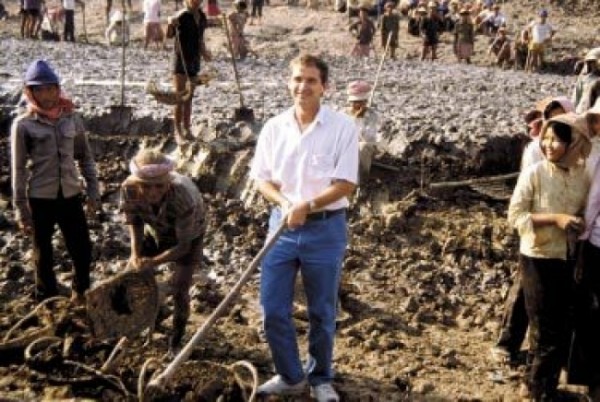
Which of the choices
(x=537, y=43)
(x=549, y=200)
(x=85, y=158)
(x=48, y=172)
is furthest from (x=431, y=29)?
(x=549, y=200)

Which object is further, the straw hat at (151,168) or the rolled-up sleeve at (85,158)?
the rolled-up sleeve at (85,158)

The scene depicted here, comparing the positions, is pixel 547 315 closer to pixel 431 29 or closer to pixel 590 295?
pixel 590 295

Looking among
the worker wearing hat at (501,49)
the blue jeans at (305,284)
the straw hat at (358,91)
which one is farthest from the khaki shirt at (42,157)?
the worker wearing hat at (501,49)

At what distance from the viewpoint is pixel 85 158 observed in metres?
5.66

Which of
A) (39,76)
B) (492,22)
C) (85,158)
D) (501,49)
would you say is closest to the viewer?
(39,76)

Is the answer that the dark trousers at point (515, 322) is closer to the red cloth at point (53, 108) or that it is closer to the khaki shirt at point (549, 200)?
the khaki shirt at point (549, 200)

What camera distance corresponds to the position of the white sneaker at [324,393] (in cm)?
453

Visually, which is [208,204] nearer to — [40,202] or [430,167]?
[430,167]

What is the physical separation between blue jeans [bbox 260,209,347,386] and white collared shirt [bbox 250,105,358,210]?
→ 7.6 inches

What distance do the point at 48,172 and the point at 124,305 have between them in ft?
3.56

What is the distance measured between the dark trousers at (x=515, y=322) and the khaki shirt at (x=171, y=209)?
218cm

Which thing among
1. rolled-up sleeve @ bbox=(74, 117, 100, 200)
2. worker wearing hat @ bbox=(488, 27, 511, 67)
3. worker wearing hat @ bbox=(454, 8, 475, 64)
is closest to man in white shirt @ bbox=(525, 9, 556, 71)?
worker wearing hat @ bbox=(488, 27, 511, 67)

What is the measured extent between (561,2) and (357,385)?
24.8 m

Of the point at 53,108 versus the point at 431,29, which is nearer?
the point at 53,108
